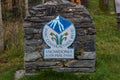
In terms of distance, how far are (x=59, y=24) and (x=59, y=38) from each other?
23 centimetres

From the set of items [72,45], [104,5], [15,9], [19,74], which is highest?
[104,5]

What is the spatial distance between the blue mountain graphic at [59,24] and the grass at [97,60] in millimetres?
706

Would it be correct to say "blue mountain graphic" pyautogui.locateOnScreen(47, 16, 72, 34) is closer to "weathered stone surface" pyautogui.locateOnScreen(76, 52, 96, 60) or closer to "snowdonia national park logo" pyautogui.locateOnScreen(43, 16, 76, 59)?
"snowdonia national park logo" pyautogui.locateOnScreen(43, 16, 76, 59)

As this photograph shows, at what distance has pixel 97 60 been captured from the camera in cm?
688

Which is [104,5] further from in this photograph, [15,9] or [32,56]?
[32,56]

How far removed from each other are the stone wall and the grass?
15 cm

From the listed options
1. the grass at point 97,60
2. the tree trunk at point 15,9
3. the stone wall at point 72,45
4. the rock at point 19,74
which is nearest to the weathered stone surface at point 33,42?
the stone wall at point 72,45

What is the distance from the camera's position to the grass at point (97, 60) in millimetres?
6051

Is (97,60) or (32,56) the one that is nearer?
(32,56)

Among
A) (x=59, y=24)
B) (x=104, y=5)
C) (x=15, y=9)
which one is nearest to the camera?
(x=59, y=24)

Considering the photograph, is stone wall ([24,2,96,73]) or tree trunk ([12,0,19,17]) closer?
stone wall ([24,2,96,73])

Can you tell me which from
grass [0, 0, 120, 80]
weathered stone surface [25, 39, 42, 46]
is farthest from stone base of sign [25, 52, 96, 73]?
weathered stone surface [25, 39, 42, 46]

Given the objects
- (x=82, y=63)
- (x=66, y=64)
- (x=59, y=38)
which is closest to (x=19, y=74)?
(x=66, y=64)

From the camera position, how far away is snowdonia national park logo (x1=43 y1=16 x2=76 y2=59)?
600cm
